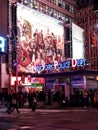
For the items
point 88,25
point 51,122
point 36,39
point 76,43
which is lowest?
point 51,122

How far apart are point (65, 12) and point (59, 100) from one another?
2185 inches

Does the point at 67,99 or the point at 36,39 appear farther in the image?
the point at 36,39

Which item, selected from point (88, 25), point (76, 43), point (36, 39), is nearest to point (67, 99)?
point (36, 39)

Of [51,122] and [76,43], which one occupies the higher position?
[76,43]

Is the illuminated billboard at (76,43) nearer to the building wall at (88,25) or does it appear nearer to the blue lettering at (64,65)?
the building wall at (88,25)

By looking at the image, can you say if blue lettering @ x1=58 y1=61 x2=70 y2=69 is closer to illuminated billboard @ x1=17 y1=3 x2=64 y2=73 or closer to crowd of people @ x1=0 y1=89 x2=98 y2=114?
crowd of people @ x1=0 y1=89 x2=98 y2=114

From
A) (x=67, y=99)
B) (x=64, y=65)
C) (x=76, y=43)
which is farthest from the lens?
(x=76, y=43)

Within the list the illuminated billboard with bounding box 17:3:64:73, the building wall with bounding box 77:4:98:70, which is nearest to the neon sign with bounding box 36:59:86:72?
the illuminated billboard with bounding box 17:3:64:73

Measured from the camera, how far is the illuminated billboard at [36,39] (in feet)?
242

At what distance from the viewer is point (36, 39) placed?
3059 inches

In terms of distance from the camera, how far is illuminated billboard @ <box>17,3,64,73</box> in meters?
73.6

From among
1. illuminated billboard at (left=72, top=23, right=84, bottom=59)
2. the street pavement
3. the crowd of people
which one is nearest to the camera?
the street pavement

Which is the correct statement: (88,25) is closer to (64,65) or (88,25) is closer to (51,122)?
(64,65)

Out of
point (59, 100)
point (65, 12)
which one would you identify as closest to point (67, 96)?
point (59, 100)
